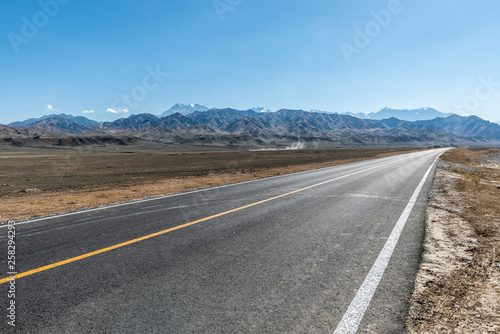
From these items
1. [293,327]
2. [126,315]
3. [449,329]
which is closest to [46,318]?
[126,315]

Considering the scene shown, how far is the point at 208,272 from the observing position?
13.9ft

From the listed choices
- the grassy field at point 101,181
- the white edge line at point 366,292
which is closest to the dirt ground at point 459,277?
the white edge line at point 366,292

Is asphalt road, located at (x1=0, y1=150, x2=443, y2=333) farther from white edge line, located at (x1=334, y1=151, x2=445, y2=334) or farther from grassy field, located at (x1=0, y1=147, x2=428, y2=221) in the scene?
grassy field, located at (x1=0, y1=147, x2=428, y2=221)

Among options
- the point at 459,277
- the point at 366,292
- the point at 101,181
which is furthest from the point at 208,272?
the point at 101,181

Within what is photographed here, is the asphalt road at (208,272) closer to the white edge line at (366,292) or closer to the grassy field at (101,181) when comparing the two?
the white edge line at (366,292)

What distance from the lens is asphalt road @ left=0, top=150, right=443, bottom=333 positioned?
3.09 m

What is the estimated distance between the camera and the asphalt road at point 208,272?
309cm

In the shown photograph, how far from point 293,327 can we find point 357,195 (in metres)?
9.03

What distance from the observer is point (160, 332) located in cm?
288

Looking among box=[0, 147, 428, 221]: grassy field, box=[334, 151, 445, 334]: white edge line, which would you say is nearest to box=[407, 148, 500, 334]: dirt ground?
box=[334, 151, 445, 334]: white edge line

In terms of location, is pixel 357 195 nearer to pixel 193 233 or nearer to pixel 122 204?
pixel 193 233

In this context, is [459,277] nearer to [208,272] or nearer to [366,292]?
[366,292]

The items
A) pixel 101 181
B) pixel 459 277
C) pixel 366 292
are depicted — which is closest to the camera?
pixel 366 292

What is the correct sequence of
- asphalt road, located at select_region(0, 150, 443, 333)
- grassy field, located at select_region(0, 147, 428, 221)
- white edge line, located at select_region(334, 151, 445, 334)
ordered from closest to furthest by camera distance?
1. white edge line, located at select_region(334, 151, 445, 334)
2. asphalt road, located at select_region(0, 150, 443, 333)
3. grassy field, located at select_region(0, 147, 428, 221)
